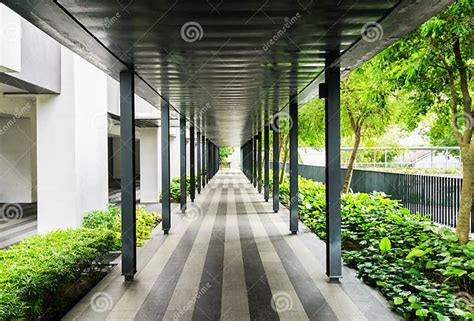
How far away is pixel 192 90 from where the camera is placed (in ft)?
24.7

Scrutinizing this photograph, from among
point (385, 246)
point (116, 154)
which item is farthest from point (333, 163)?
point (116, 154)

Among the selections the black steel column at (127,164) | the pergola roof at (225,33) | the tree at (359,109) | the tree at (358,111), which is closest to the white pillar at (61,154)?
the pergola roof at (225,33)

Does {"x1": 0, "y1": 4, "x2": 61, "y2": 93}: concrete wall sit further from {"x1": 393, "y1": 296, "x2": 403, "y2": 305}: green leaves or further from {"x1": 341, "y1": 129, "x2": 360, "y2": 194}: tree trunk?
{"x1": 341, "y1": 129, "x2": 360, "y2": 194}: tree trunk

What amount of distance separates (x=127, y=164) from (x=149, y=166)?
11.0 m

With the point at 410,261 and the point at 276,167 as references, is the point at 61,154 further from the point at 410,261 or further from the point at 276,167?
the point at 410,261

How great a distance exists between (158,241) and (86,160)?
2.57 meters

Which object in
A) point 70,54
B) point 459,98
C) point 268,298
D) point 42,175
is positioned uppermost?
point 70,54

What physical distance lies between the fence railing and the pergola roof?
15.4ft

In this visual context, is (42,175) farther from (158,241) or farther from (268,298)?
(268,298)

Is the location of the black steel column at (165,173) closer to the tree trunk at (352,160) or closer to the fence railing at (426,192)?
the tree trunk at (352,160)

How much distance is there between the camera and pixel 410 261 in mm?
5254

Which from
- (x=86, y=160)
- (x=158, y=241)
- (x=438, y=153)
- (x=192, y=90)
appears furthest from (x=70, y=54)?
(x=438, y=153)

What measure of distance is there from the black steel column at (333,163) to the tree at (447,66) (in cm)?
113

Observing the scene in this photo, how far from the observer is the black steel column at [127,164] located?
221 inches
